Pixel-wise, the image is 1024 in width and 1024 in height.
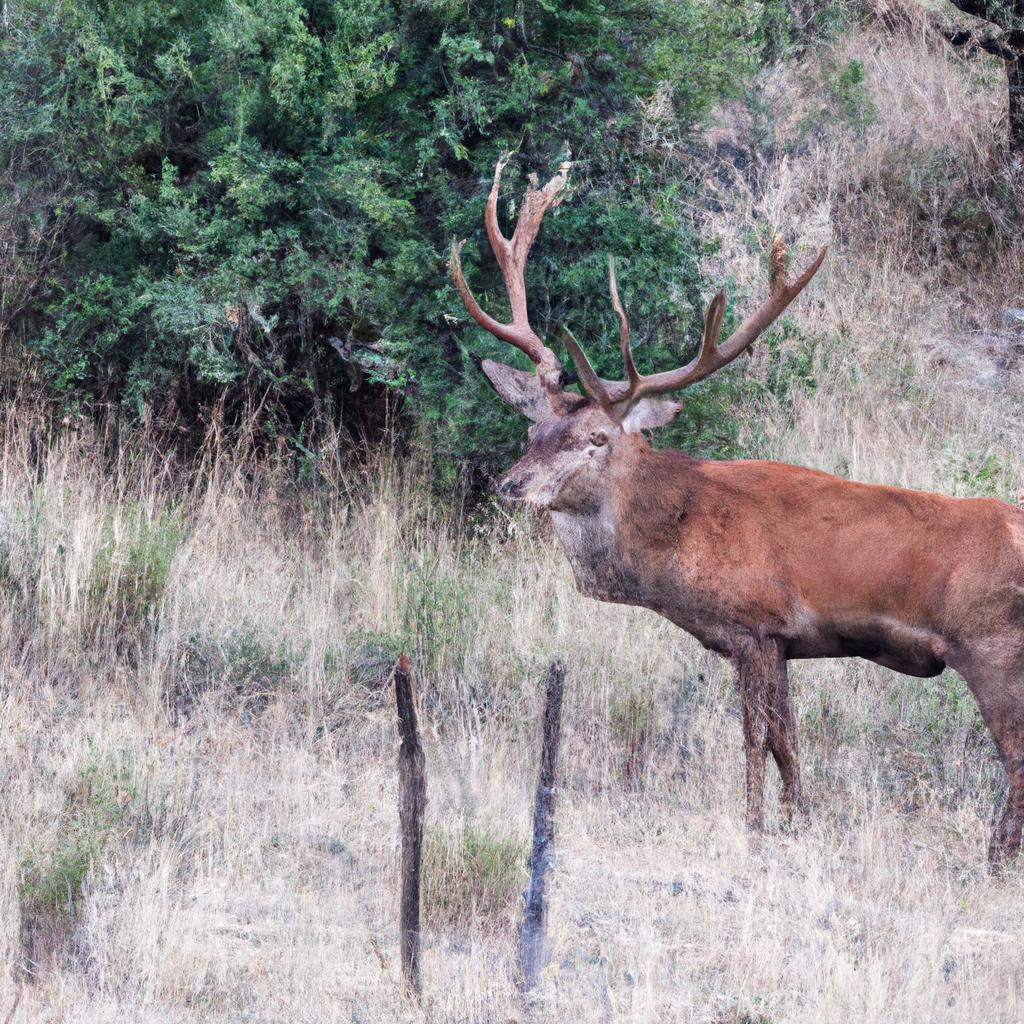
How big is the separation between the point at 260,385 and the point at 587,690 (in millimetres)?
3565

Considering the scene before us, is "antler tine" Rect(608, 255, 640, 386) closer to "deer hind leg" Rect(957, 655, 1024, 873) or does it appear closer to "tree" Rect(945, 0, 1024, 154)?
"deer hind leg" Rect(957, 655, 1024, 873)

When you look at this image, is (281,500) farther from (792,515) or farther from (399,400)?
(792,515)

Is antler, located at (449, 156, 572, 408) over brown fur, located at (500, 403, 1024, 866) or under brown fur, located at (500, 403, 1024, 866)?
over

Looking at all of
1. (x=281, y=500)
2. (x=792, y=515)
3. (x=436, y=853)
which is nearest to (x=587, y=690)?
(x=792, y=515)

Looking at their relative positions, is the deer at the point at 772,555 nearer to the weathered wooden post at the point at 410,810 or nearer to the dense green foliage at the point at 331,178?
the weathered wooden post at the point at 410,810

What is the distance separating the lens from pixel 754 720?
579 cm

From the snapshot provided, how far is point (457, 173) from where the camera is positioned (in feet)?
29.3

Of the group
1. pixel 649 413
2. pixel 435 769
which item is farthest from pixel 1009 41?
pixel 435 769

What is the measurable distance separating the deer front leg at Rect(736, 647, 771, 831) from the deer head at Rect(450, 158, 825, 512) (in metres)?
0.86

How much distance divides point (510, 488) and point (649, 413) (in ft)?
2.50

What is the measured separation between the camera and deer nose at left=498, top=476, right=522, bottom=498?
567 cm

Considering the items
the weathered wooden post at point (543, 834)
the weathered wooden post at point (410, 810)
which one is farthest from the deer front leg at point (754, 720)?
the weathered wooden post at point (410, 810)

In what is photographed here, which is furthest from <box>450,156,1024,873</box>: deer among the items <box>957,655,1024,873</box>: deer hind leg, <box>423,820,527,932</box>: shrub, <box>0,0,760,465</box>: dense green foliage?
<box>0,0,760,465</box>: dense green foliage

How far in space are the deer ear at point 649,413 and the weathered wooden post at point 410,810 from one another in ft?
7.52
